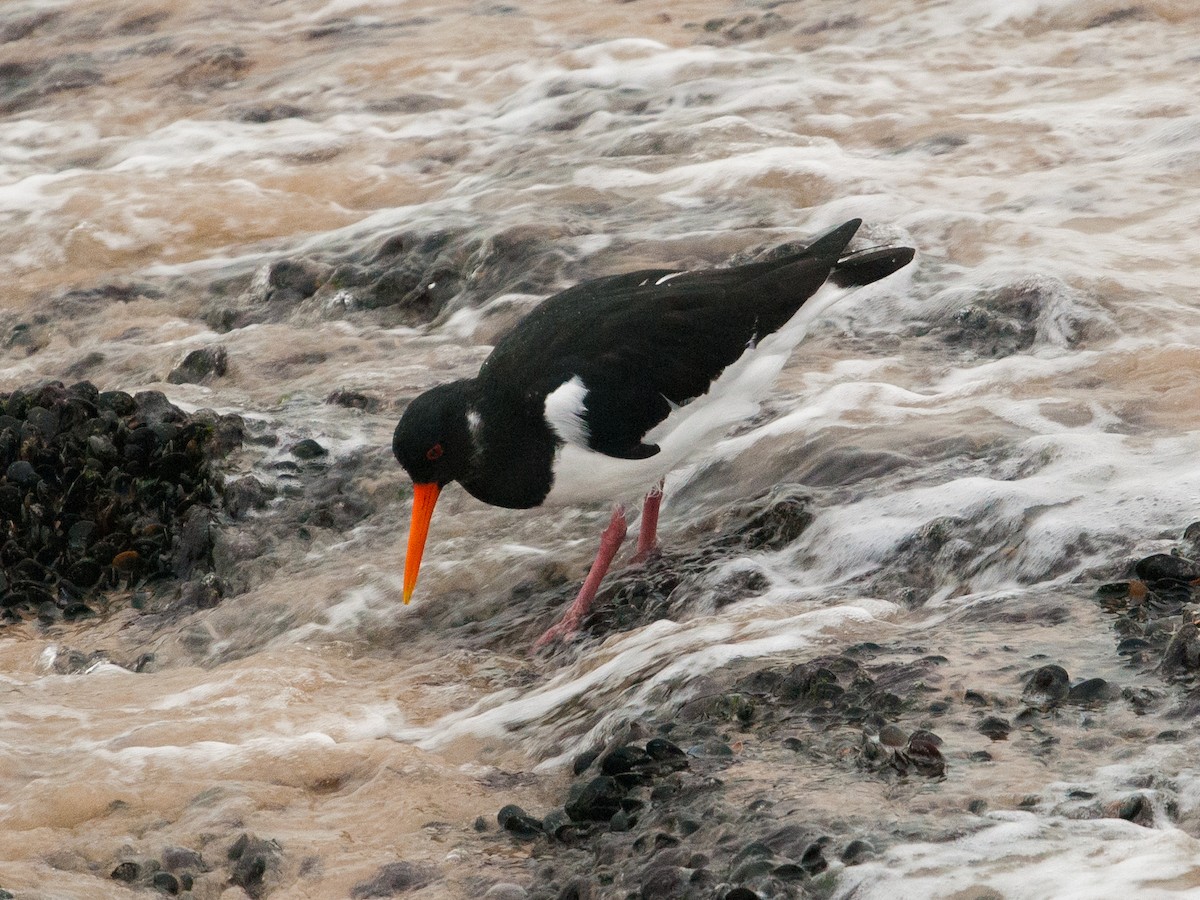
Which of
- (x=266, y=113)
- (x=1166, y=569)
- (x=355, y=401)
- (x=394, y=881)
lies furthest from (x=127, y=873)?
(x=266, y=113)

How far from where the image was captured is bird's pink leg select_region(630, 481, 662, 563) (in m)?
5.17

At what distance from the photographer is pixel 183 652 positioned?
5074mm

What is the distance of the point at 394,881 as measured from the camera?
3.26 metres

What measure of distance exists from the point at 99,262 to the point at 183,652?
14.0 feet

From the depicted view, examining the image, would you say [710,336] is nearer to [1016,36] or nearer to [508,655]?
[508,655]

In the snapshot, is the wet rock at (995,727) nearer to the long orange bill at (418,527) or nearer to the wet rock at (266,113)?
the long orange bill at (418,527)

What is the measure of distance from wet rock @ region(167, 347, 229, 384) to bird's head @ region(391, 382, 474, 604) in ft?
7.97

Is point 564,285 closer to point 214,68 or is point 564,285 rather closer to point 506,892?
point 506,892

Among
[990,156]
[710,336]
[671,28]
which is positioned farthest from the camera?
[671,28]

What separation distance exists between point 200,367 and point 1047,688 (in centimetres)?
493

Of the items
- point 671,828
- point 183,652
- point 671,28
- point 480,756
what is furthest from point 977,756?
point 671,28

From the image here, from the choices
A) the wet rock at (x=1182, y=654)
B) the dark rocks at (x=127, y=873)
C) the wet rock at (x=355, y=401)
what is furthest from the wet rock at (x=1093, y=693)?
the wet rock at (x=355, y=401)

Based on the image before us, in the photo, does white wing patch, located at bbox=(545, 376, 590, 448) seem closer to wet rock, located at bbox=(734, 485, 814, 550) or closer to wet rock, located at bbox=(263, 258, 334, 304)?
wet rock, located at bbox=(734, 485, 814, 550)

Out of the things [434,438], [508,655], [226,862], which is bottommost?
[508,655]
